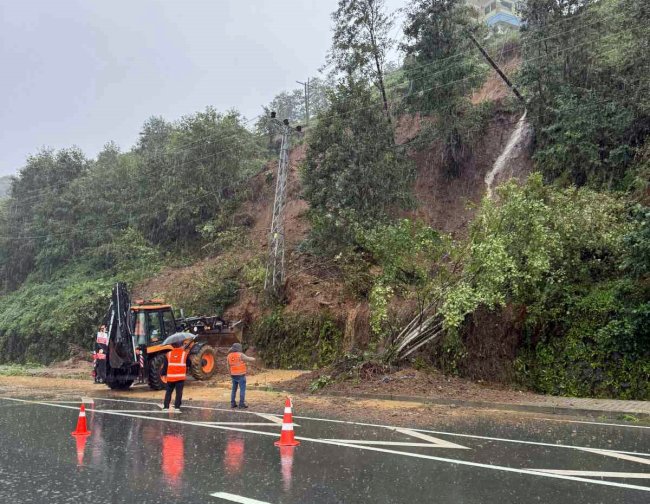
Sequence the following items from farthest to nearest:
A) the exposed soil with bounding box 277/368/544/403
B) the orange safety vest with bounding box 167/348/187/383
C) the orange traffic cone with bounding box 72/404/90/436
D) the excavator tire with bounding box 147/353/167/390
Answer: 1. the excavator tire with bounding box 147/353/167/390
2. the exposed soil with bounding box 277/368/544/403
3. the orange safety vest with bounding box 167/348/187/383
4. the orange traffic cone with bounding box 72/404/90/436

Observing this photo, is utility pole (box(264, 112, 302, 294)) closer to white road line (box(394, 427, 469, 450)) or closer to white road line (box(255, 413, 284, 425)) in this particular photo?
white road line (box(255, 413, 284, 425))

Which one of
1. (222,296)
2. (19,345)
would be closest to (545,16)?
(222,296)

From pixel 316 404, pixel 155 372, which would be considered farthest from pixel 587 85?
pixel 155 372

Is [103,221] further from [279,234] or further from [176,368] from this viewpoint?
[176,368]

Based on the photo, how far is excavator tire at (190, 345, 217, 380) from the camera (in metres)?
18.6

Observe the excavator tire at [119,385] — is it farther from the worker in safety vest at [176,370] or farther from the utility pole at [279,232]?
the utility pole at [279,232]

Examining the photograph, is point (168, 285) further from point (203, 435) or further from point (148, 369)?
point (203, 435)

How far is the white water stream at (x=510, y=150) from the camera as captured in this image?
26934 mm

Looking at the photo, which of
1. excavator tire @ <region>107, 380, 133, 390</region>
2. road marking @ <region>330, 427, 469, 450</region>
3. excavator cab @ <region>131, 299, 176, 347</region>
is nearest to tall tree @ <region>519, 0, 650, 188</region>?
road marking @ <region>330, 427, 469, 450</region>

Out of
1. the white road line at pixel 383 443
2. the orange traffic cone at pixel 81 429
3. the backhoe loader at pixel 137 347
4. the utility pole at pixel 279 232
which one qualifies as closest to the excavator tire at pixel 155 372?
the backhoe loader at pixel 137 347

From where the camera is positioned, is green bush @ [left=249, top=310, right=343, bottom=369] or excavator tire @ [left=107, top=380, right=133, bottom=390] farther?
green bush @ [left=249, top=310, right=343, bottom=369]

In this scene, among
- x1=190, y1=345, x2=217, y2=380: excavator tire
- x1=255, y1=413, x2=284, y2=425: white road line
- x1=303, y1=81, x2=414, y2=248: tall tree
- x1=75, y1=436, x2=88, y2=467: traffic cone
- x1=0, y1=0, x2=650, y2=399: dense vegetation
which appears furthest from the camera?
x1=303, y1=81, x2=414, y2=248: tall tree

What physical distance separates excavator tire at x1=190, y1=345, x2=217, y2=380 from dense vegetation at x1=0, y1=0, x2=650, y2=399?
3882 mm

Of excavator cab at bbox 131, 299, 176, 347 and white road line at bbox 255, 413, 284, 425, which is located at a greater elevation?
excavator cab at bbox 131, 299, 176, 347
